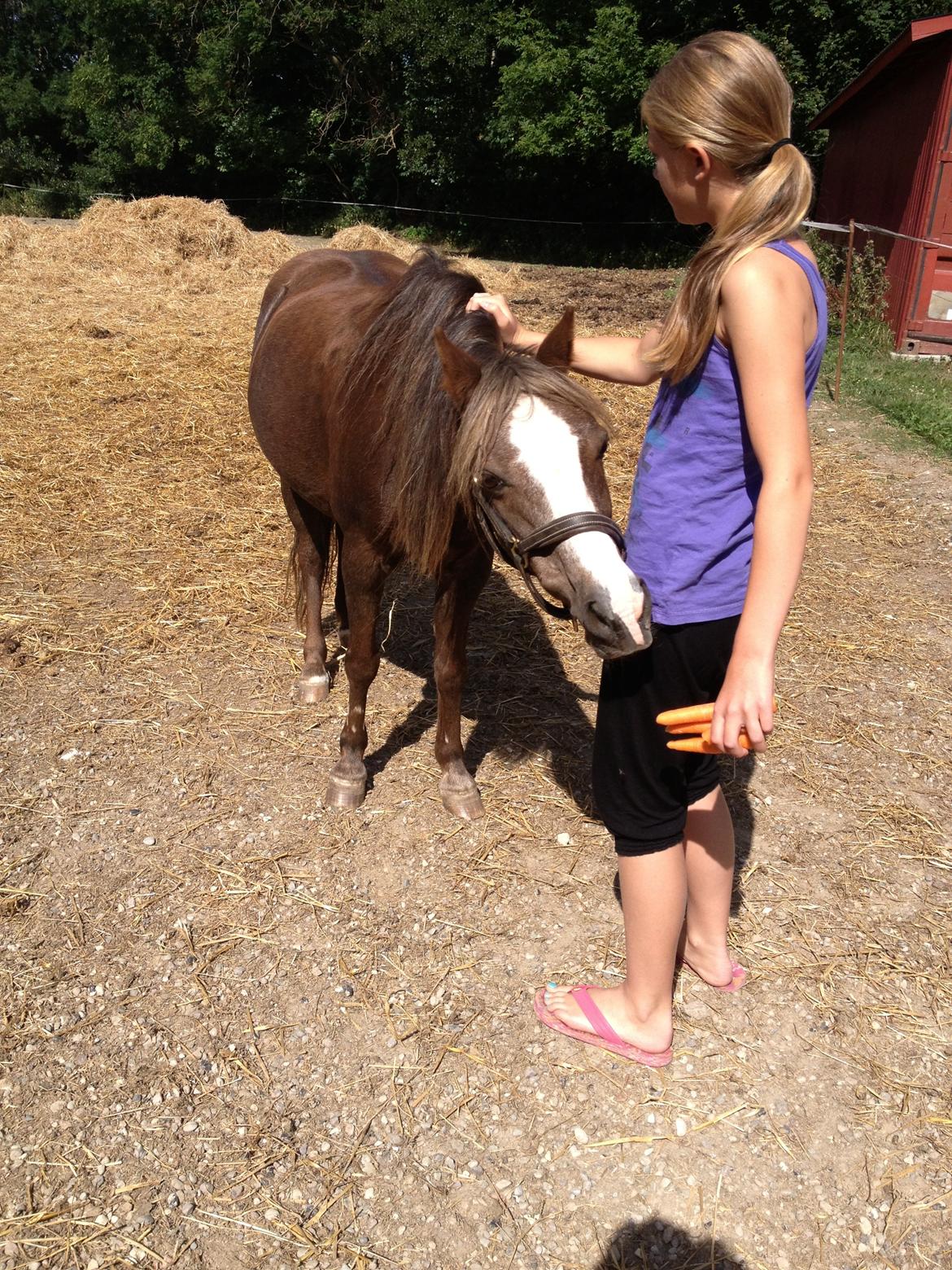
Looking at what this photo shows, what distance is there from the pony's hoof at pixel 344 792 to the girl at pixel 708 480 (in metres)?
1.18

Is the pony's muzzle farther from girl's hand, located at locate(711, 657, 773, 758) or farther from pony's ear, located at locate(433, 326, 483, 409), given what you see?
pony's ear, located at locate(433, 326, 483, 409)

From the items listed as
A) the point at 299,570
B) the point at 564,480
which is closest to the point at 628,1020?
the point at 564,480

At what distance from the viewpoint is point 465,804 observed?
9.73 ft

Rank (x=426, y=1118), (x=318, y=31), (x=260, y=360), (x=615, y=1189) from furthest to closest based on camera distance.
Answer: (x=318, y=31) < (x=260, y=360) < (x=426, y=1118) < (x=615, y=1189)

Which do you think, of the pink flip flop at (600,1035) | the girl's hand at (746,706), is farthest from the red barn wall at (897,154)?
the girl's hand at (746,706)

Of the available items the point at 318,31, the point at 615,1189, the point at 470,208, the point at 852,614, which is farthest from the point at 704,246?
the point at 318,31

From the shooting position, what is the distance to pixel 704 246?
1522mm

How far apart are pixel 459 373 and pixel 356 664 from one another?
1.25 m

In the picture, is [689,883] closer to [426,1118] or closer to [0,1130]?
[426,1118]

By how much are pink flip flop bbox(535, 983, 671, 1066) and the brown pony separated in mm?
895

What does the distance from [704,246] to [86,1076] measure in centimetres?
226

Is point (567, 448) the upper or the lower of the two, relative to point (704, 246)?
lower

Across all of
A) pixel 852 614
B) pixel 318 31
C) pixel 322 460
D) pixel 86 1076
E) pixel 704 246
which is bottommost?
pixel 86 1076

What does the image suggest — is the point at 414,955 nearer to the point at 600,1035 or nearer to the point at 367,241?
the point at 600,1035
